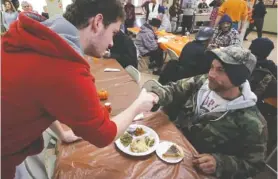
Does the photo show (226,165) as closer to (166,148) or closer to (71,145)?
(166,148)

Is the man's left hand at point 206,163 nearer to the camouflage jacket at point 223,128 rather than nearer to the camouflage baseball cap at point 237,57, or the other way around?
the camouflage jacket at point 223,128

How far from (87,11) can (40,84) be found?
1.21ft

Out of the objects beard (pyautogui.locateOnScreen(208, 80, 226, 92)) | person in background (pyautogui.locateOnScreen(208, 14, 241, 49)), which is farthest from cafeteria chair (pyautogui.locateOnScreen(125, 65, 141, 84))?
person in background (pyautogui.locateOnScreen(208, 14, 241, 49))

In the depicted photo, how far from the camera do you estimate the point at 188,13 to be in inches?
346

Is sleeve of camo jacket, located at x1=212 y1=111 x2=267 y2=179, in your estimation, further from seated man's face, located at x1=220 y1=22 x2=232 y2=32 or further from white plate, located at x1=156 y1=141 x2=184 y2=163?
seated man's face, located at x1=220 y1=22 x2=232 y2=32

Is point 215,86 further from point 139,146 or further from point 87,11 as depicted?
point 87,11

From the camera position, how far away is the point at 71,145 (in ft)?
4.01

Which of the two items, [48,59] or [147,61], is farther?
[147,61]

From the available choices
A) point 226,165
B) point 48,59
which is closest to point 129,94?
point 226,165

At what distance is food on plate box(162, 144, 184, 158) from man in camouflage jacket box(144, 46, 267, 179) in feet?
0.28

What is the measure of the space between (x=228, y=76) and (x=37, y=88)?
1205 millimetres

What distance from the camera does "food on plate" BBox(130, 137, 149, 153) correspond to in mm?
1207

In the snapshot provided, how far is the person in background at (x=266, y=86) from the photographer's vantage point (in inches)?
97.1

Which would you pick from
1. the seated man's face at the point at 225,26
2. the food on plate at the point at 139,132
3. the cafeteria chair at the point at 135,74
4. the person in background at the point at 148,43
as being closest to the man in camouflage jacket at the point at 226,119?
the food on plate at the point at 139,132
